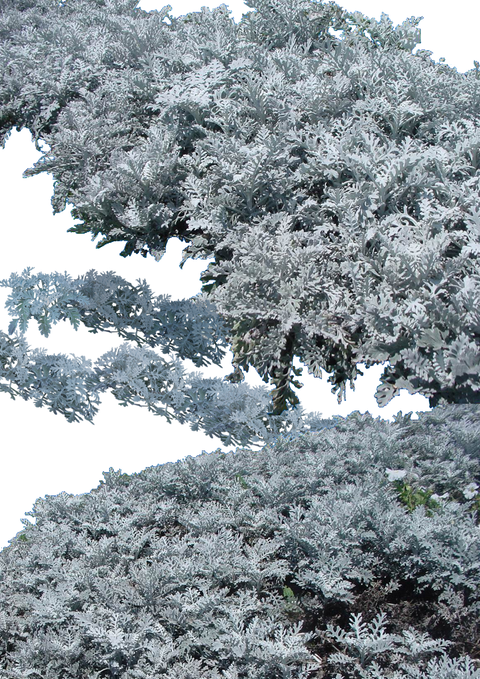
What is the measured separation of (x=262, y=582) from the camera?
143 inches

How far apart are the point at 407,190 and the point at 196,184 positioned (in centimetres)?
223

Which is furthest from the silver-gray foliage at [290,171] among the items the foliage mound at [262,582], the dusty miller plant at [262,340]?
the foliage mound at [262,582]

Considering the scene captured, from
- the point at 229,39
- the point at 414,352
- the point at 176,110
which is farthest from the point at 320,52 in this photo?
the point at 414,352

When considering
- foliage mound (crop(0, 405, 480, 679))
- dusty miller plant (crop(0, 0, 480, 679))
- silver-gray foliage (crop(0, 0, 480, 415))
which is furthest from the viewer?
silver-gray foliage (crop(0, 0, 480, 415))

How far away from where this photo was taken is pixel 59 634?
11.7 ft

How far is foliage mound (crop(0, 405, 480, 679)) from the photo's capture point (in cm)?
331

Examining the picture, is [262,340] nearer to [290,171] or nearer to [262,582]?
[290,171]

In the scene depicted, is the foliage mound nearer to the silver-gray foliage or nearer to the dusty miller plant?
the dusty miller plant

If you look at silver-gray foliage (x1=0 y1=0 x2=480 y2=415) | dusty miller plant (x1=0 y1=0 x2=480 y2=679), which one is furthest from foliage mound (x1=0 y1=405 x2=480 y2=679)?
silver-gray foliage (x1=0 y1=0 x2=480 y2=415)

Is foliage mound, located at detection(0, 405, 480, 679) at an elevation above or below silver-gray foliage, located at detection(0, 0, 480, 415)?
below

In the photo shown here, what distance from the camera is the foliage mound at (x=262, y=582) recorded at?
331 centimetres

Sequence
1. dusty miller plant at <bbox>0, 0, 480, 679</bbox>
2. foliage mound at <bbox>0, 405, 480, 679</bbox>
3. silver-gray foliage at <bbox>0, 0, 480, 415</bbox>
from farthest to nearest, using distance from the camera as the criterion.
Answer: silver-gray foliage at <bbox>0, 0, 480, 415</bbox>, dusty miller plant at <bbox>0, 0, 480, 679</bbox>, foliage mound at <bbox>0, 405, 480, 679</bbox>

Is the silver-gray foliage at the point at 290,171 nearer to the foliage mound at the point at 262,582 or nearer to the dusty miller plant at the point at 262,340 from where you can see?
the dusty miller plant at the point at 262,340

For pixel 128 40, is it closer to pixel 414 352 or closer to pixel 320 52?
pixel 320 52
